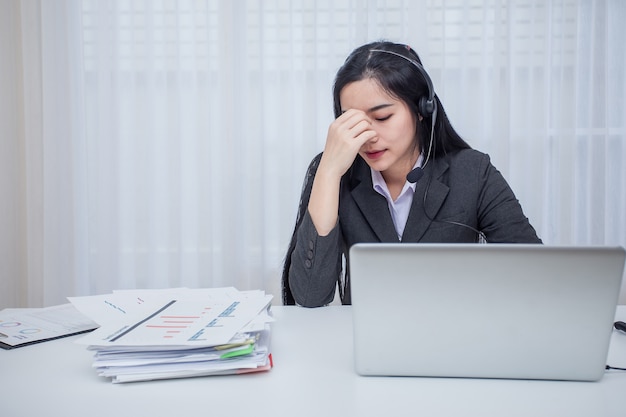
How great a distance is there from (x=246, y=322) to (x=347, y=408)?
26 cm

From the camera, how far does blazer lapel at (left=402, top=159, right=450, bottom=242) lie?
138 centimetres

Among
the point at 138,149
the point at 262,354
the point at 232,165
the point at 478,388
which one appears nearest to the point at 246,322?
the point at 262,354

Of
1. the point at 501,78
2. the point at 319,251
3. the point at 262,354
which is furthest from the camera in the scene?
the point at 501,78

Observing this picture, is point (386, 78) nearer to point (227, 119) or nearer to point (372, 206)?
point (372, 206)

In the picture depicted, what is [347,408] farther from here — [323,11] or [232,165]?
[323,11]

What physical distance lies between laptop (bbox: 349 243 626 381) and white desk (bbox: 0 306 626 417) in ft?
0.10

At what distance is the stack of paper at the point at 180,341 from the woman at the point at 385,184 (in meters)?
0.38

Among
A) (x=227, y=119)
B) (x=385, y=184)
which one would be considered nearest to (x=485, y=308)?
(x=385, y=184)

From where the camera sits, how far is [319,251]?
125cm

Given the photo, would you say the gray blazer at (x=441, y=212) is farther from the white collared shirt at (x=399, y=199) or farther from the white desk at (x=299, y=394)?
the white desk at (x=299, y=394)

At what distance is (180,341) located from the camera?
2.57 feet

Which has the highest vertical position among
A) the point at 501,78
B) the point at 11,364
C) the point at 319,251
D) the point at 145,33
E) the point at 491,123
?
the point at 145,33

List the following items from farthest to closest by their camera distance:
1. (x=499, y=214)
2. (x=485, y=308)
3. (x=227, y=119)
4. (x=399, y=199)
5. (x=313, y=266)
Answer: (x=227, y=119), (x=399, y=199), (x=499, y=214), (x=313, y=266), (x=485, y=308)

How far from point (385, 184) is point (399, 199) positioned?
0.18 feet
